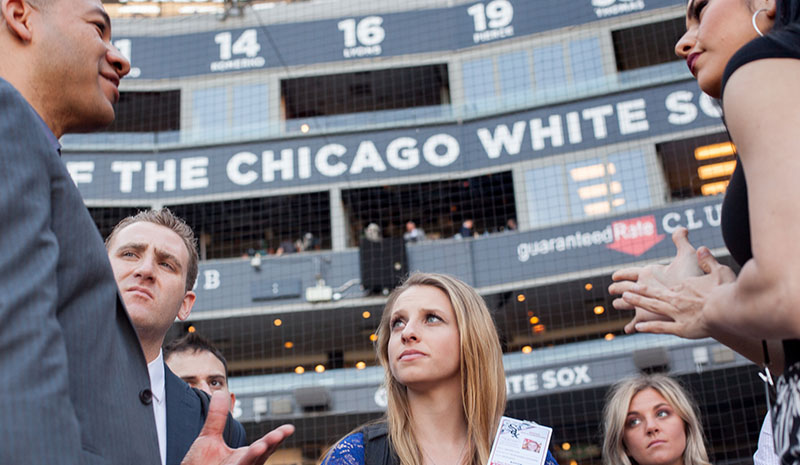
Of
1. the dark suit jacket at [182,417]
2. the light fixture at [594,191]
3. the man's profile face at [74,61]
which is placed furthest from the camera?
the light fixture at [594,191]

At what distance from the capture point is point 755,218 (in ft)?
4.05

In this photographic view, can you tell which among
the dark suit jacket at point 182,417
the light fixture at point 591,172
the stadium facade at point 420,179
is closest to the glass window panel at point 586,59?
the stadium facade at point 420,179

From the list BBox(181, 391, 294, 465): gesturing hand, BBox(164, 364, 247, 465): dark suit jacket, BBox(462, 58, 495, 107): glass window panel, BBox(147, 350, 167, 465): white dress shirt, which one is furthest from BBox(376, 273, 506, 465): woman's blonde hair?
BBox(462, 58, 495, 107): glass window panel

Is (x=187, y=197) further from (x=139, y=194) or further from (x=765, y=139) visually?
(x=765, y=139)

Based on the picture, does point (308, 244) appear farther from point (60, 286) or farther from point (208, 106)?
point (60, 286)

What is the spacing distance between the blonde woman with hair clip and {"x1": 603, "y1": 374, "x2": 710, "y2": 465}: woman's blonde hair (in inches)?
39.0

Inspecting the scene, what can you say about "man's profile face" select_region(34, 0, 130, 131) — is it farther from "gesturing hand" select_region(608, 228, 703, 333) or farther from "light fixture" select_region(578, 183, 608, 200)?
"light fixture" select_region(578, 183, 608, 200)

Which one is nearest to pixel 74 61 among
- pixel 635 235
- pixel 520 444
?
pixel 520 444

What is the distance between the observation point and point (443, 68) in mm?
21578

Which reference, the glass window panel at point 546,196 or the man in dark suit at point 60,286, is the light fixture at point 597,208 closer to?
the glass window panel at point 546,196

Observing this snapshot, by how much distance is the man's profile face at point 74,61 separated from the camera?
144 cm

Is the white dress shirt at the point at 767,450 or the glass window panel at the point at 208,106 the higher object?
the glass window panel at the point at 208,106

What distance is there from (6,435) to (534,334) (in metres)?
20.4

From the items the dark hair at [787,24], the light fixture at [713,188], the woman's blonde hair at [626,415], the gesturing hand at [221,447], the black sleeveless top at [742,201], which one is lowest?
the woman's blonde hair at [626,415]
